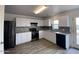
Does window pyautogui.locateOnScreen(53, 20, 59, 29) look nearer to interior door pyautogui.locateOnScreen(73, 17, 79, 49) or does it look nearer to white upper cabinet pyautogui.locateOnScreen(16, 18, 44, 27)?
white upper cabinet pyautogui.locateOnScreen(16, 18, 44, 27)

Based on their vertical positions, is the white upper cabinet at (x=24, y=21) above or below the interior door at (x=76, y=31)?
above

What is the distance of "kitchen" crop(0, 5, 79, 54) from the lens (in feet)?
13.8

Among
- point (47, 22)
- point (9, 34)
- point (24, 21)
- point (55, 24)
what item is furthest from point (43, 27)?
point (9, 34)

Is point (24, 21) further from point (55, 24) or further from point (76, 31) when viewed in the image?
point (76, 31)

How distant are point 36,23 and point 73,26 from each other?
3188 millimetres

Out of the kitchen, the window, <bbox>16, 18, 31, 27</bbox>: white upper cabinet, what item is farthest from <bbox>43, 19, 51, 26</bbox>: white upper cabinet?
<bbox>16, 18, 31, 27</bbox>: white upper cabinet

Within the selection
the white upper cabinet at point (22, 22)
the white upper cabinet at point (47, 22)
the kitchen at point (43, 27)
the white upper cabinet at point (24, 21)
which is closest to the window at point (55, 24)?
the kitchen at point (43, 27)

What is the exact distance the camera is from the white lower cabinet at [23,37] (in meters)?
5.13

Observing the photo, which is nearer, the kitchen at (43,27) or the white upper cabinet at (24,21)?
the kitchen at (43,27)

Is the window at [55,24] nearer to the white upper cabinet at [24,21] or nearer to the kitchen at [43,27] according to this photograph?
the kitchen at [43,27]

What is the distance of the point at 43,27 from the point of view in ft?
24.5

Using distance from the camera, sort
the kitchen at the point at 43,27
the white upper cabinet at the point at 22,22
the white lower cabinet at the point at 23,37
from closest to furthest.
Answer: the kitchen at the point at 43,27, the white lower cabinet at the point at 23,37, the white upper cabinet at the point at 22,22
